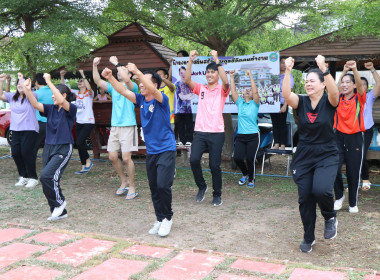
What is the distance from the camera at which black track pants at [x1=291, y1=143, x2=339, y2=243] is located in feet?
14.6

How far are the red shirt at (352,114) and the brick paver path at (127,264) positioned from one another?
272 centimetres

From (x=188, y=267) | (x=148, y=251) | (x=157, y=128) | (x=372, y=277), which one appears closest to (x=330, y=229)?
(x=372, y=277)

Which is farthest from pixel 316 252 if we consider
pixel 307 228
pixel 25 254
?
pixel 25 254

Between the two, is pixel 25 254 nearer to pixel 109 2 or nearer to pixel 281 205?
pixel 281 205

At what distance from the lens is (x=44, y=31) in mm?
8906

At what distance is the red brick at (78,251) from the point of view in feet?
14.1

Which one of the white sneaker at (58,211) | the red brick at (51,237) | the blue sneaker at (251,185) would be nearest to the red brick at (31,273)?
the red brick at (51,237)

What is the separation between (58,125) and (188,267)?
10.3ft

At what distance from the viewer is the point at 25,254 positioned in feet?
14.6

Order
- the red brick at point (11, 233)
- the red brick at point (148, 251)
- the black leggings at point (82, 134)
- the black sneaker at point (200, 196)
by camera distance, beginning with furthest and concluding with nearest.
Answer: the black leggings at point (82, 134) → the black sneaker at point (200, 196) → the red brick at point (11, 233) → the red brick at point (148, 251)

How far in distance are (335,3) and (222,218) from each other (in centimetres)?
551

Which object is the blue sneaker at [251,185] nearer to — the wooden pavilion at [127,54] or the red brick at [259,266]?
the wooden pavilion at [127,54]

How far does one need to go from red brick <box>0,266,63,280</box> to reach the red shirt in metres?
4.29

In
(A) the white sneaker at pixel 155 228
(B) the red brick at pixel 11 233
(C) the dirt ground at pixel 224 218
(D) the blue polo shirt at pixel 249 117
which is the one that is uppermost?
(D) the blue polo shirt at pixel 249 117
